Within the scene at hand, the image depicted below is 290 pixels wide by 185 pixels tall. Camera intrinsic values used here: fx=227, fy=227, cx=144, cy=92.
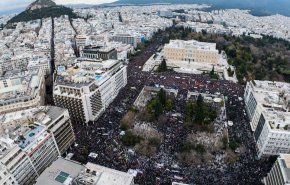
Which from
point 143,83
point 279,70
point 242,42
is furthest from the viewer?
point 242,42

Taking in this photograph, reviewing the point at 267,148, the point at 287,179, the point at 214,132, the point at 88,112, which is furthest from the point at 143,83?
the point at 287,179

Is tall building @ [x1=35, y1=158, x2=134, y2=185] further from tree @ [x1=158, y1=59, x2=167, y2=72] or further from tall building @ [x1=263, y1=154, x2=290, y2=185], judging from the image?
tree @ [x1=158, y1=59, x2=167, y2=72]

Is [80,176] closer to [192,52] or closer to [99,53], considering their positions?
[99,53]

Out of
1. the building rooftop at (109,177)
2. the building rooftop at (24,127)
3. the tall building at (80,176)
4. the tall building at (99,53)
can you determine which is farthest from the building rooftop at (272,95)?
the tall building at (99,53)

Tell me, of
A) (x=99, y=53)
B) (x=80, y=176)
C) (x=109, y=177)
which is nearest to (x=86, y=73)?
(x=99, y=53)

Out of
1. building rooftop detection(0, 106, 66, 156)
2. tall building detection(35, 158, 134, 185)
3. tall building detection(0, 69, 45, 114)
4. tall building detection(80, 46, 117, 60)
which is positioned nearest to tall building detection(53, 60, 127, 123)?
tall building detection(0, 69, 45, 114)

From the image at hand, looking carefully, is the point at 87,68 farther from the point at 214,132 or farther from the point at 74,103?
the point at 214,132

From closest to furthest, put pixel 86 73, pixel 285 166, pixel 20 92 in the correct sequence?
1. pixel 285 166
2. pixel 20 92
3. pixel 86 73
